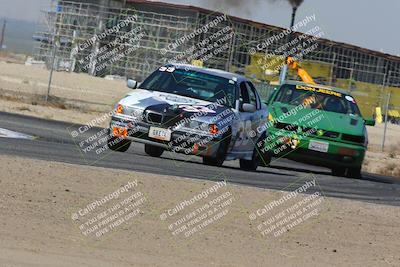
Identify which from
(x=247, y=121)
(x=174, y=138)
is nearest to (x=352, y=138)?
(x=247, y=121)

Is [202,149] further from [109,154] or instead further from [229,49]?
[229,49]

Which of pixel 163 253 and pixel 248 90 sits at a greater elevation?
pixel 248 90

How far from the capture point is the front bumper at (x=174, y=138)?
14.5m

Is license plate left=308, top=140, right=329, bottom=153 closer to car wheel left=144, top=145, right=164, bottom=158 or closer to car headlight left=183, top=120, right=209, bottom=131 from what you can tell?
car wheel left=144, top=145, right=164, bottom=158

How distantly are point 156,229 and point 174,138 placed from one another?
5.54 meters

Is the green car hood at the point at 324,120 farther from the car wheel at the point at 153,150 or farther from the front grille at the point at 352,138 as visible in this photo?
the car wheel at the point at 153,150

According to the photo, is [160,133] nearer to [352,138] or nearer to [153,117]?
[153,117]

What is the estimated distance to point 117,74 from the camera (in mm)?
70688

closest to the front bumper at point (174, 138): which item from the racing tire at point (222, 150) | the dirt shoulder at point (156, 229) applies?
the racing tire at point (222, 150)

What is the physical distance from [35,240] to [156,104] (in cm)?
722

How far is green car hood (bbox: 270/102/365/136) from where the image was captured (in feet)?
57.0

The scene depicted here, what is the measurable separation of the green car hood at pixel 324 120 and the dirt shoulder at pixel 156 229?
15.9 ft

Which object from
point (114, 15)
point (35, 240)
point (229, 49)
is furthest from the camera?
point (114, 15)

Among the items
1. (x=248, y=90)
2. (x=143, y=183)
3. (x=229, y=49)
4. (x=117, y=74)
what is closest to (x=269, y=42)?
(x=229, y=49)
